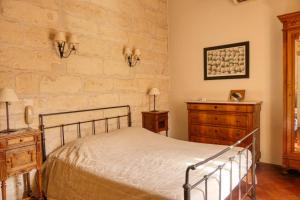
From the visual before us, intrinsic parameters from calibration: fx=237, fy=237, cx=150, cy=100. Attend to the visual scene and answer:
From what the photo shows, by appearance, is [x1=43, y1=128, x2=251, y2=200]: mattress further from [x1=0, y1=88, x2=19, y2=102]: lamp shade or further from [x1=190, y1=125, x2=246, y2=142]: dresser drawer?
[x1=190, y1=125, x2=246, y2=142]: dresser drawer

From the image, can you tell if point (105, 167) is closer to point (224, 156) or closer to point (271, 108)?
point (224, 156)

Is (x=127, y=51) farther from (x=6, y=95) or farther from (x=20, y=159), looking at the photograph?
(x=20, y=159)

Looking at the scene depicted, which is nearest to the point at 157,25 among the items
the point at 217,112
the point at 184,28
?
the point at 184,28

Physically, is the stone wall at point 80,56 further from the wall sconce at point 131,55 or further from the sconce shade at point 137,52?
the sconce shade at point 137,52

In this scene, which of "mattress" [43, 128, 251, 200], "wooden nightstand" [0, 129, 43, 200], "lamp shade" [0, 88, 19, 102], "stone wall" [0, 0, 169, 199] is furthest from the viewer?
"stone wall" [0, 0, 169, 199]

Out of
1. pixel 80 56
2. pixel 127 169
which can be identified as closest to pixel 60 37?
pixel 80 56

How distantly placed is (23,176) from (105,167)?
108 cm

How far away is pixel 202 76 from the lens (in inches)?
172

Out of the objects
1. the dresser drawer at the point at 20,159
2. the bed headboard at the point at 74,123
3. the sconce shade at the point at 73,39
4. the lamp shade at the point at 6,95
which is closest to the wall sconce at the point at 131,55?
the bed headboard at the point at 74,123

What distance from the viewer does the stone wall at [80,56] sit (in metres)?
2.51

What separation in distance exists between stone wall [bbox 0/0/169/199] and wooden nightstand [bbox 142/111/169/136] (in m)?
0.15

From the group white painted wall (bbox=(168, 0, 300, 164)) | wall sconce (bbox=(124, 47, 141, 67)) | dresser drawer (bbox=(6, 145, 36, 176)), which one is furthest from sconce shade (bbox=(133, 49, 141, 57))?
dresser drawer (bbox=(6, 145, 36, 176))

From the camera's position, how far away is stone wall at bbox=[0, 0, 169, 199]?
8.23ft

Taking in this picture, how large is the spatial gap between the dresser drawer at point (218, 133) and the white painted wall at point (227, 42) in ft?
1.69
